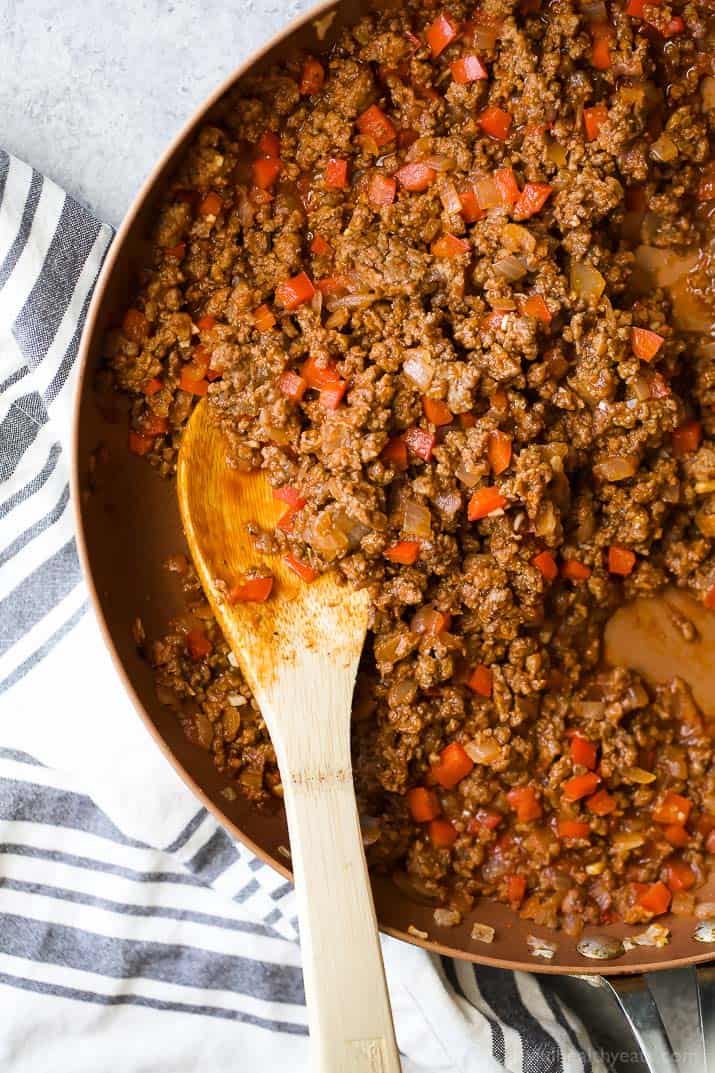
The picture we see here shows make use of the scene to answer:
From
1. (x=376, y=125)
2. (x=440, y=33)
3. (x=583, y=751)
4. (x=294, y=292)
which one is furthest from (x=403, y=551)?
(x=440, y=33)

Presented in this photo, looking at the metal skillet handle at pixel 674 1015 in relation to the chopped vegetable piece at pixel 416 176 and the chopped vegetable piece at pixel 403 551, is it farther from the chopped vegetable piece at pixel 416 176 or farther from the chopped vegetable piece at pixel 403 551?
the chopped vegetable piece at pixel 416 176

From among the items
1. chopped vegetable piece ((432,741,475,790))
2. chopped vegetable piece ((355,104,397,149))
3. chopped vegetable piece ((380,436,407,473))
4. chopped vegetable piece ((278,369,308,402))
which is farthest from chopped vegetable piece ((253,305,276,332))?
chopped vegetable piece ((432,741,475,790))

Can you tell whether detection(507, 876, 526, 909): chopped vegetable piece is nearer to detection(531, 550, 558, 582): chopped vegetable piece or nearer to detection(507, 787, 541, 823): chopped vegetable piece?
detection(507, 787, 541, 823): chopped vegetable piece

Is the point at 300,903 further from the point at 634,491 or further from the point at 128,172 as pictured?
the point at 128,172

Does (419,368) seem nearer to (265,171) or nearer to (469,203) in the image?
(469,203)

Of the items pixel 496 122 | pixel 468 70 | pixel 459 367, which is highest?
pixel 468 70
